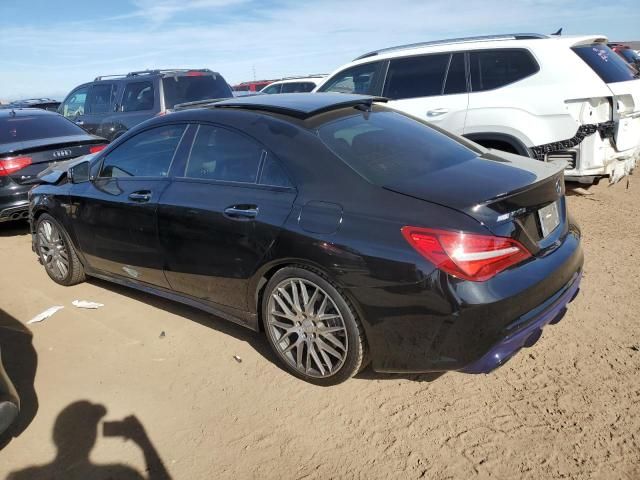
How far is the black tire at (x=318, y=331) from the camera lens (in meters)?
2.64

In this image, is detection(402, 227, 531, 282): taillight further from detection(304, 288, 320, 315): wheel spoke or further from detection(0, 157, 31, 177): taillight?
detection(0, 157, 31, 177): taillight

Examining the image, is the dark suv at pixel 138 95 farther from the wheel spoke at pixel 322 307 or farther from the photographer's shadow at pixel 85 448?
the wheel spoke at pixel 322 307

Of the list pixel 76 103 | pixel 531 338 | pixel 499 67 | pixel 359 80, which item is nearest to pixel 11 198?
pixel 359 80

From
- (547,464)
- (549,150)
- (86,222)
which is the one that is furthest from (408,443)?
(549,150)

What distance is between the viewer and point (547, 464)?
225cm

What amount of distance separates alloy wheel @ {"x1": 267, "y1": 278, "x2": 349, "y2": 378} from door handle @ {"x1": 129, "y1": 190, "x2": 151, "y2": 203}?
130 centimetres

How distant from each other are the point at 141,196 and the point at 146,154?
40cm

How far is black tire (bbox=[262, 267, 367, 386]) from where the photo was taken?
2.64 metres

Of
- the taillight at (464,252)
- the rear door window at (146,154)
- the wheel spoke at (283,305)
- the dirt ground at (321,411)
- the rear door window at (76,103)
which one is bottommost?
the dirt ground at (321,411)

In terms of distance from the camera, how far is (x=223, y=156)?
3.25 meters

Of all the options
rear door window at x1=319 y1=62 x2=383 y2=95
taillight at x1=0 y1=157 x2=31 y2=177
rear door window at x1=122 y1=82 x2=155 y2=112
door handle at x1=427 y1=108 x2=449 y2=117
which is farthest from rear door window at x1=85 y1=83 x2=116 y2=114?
door handle at x1=427 y1=108 x2=449 y2=117

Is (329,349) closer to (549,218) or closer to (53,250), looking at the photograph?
(549,218)

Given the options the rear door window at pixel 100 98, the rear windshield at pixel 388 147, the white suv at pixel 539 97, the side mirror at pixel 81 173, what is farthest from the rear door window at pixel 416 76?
the rear door window at pixel 100 98

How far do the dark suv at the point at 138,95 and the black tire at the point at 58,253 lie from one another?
14.5 feet
